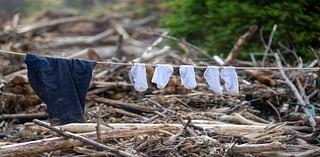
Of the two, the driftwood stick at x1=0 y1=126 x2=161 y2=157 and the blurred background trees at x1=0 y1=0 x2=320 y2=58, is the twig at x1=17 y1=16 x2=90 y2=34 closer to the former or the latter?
the blurred background trees at x1=0 y1=0 x2=320 y2=58

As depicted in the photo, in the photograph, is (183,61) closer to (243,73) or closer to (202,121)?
(243,73)

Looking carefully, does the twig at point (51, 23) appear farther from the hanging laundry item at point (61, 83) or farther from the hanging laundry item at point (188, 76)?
the hanging laundry item at point (188, 76)

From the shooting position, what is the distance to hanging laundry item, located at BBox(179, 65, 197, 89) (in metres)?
3.53

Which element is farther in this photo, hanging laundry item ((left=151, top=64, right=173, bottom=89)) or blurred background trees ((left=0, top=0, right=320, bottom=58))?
blurred background trees ((left=0, top=0, right=320, bottom=58))

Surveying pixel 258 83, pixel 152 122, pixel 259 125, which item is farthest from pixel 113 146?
pixel 258 83

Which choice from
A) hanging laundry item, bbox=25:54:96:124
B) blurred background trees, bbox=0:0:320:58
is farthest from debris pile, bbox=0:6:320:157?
blurred background trees, bbox=0:0:320:58

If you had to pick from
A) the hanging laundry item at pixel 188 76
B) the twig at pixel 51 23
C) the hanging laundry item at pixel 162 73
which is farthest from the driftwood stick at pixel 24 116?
the twig at pixel 51 23

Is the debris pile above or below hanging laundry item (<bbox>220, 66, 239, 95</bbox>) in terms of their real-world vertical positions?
below

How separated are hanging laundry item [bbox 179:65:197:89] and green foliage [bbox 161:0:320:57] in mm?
2516

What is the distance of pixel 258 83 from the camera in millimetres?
4941

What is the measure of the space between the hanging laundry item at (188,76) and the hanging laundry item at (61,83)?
2.24ft

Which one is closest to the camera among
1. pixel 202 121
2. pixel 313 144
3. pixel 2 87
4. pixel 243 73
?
pixel 313 144

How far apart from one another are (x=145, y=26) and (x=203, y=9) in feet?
18.1

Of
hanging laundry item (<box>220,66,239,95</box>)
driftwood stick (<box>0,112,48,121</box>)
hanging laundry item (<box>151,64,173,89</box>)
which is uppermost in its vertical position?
hanging laundry item (<box>151,64,173,89</box>)
